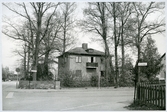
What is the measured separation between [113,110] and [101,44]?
18085 millimetres

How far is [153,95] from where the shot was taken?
32.4 feet

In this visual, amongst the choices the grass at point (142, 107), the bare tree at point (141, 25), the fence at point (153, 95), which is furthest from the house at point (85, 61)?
the grass at point (142, 107)

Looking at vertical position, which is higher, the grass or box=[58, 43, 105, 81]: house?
box=[58, 43, 105, 81]: house

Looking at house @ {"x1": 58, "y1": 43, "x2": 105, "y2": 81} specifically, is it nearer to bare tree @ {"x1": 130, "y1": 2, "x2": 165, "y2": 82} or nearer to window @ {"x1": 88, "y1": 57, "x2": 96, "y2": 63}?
window @ {"x1": 88, "y1": 57, "x2": 96, "y2": 63}

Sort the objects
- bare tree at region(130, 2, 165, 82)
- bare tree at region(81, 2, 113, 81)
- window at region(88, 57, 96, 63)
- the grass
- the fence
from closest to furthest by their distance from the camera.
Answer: the fence
the grass
bare tree at region(130, 2, 165, 82)
bare tree at region(81, 2, 113, 81)
window at region(88, 57, 96, 63)

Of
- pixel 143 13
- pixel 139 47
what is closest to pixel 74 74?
pixel 139 47

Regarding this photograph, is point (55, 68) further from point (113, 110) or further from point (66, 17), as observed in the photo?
point (113, 110)

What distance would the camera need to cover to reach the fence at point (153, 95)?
946 centimetres

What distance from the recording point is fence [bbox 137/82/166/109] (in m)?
9.46

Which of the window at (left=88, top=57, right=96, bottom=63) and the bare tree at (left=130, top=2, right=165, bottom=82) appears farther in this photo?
the window at (left=88, top=57, right=96, bottom=63)

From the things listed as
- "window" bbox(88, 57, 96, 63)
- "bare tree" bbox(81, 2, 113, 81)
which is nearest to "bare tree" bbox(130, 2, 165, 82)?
"bare tree" bbox(81, 2, 113, 81)

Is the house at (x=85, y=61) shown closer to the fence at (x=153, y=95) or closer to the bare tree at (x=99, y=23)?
the bare tree at (x=99, y=23)

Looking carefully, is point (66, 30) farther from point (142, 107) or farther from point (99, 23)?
point (142, 107)

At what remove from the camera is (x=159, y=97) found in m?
9.62
